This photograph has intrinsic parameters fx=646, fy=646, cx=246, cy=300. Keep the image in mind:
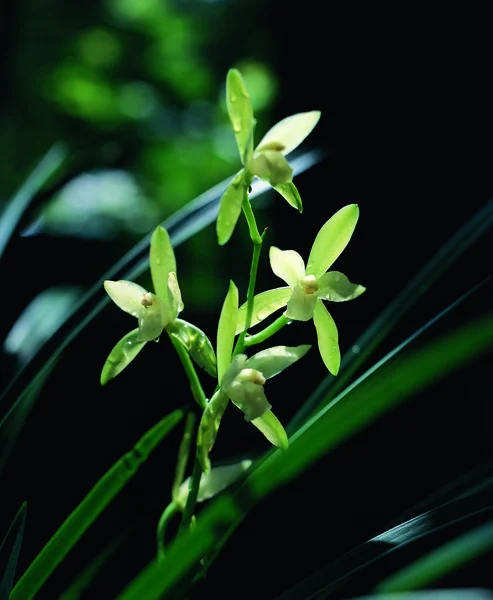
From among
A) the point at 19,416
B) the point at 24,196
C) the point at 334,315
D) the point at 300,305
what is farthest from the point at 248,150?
the point at 334,315

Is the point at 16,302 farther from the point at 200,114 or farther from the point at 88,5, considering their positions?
the point at 88,5

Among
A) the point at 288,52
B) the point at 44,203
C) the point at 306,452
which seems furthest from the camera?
the point at 288,52

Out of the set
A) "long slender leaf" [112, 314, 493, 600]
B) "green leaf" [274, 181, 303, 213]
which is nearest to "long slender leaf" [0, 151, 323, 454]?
"green leaf" [274, 181, 303, 213]

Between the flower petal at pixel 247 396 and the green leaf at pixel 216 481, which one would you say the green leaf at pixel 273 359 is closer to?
the flower petal at pixel 247 396

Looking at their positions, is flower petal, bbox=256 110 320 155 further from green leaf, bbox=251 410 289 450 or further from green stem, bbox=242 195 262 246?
green leaf, bbox=251 410 289 450

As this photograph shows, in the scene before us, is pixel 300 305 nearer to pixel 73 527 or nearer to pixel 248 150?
pixel 248 150

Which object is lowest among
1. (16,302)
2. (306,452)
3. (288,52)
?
(306,452)

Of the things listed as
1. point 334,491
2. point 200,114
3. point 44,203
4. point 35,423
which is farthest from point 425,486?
point 200,114
